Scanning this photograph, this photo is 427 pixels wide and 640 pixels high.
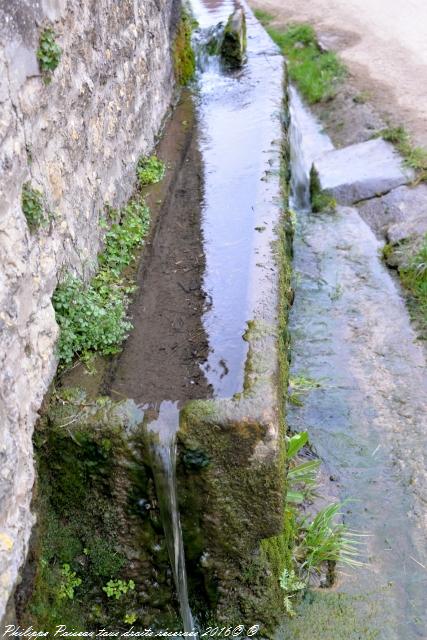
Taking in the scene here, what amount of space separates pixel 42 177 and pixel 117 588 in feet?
6.29

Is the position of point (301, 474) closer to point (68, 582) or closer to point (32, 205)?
point (68, 582)

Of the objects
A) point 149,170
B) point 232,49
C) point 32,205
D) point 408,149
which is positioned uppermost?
point 32,205

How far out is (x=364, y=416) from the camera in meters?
4.61

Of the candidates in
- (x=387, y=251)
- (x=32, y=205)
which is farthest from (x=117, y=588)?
(x=387, y=251)

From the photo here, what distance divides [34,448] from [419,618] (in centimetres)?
200

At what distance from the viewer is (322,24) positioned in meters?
12.3

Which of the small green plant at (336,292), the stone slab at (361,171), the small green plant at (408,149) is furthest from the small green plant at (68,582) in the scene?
the small green plant at (408,149)

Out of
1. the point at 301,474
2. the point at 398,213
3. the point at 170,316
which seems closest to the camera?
the point at 170,316

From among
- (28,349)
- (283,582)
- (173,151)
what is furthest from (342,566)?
(173,151)

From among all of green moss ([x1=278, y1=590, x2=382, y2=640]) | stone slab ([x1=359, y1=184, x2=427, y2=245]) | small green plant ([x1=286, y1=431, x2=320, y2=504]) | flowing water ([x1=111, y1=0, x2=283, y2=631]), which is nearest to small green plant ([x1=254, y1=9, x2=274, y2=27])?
flowing water ([x1=111, y1=0, x2=283, y2=631])

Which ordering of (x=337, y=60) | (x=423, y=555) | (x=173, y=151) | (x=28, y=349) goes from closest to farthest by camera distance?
(x=28, y=349), (x=423, y=555), (x=173, y=151), (x=337, y=60)

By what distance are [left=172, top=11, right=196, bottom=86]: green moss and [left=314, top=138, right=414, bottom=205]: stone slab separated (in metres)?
1.74

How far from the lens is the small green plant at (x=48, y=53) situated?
10.5ft

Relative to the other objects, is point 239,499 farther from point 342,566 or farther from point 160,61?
point 160,61
